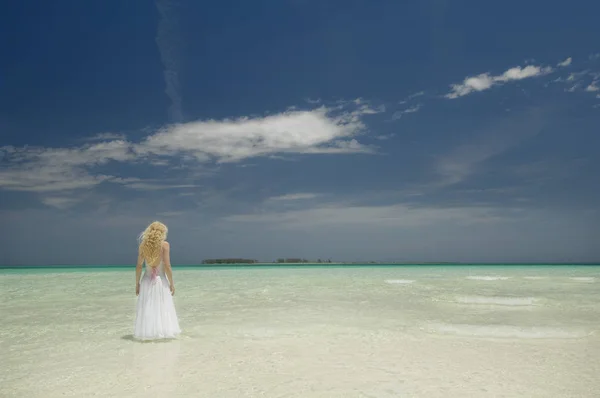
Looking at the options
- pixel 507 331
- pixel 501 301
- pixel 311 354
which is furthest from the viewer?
pixel 501 301

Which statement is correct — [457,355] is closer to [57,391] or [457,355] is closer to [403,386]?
[403,386]

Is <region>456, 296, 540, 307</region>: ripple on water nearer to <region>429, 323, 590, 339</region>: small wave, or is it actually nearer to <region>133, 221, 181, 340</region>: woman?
<region>429, 323, 590, 339</region>: small wave

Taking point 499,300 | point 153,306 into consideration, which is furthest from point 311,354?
point 499,300

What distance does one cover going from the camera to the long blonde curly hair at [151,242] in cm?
1005

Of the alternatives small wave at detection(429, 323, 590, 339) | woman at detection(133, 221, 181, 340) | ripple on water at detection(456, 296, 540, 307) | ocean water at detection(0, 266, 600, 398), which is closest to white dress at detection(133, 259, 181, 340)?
woman at detection(133, 221, 181, 340)

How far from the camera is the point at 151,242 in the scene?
10.1 metres

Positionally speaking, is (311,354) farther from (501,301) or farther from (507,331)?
(501,301)

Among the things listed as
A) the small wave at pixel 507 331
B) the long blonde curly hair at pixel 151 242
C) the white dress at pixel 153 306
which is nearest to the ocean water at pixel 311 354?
the small wave at pixel 507 331

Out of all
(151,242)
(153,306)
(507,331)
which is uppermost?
(151,242)

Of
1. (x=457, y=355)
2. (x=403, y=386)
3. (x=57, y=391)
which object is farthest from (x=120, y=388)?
(x=457, y=355)

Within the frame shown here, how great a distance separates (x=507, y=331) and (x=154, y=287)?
816cm

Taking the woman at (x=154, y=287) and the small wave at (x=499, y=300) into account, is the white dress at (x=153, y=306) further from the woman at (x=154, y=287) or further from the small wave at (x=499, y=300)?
the small wave at (x=499, y=300)

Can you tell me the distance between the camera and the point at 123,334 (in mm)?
11164

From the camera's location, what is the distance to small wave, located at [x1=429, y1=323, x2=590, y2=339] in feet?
35.5
